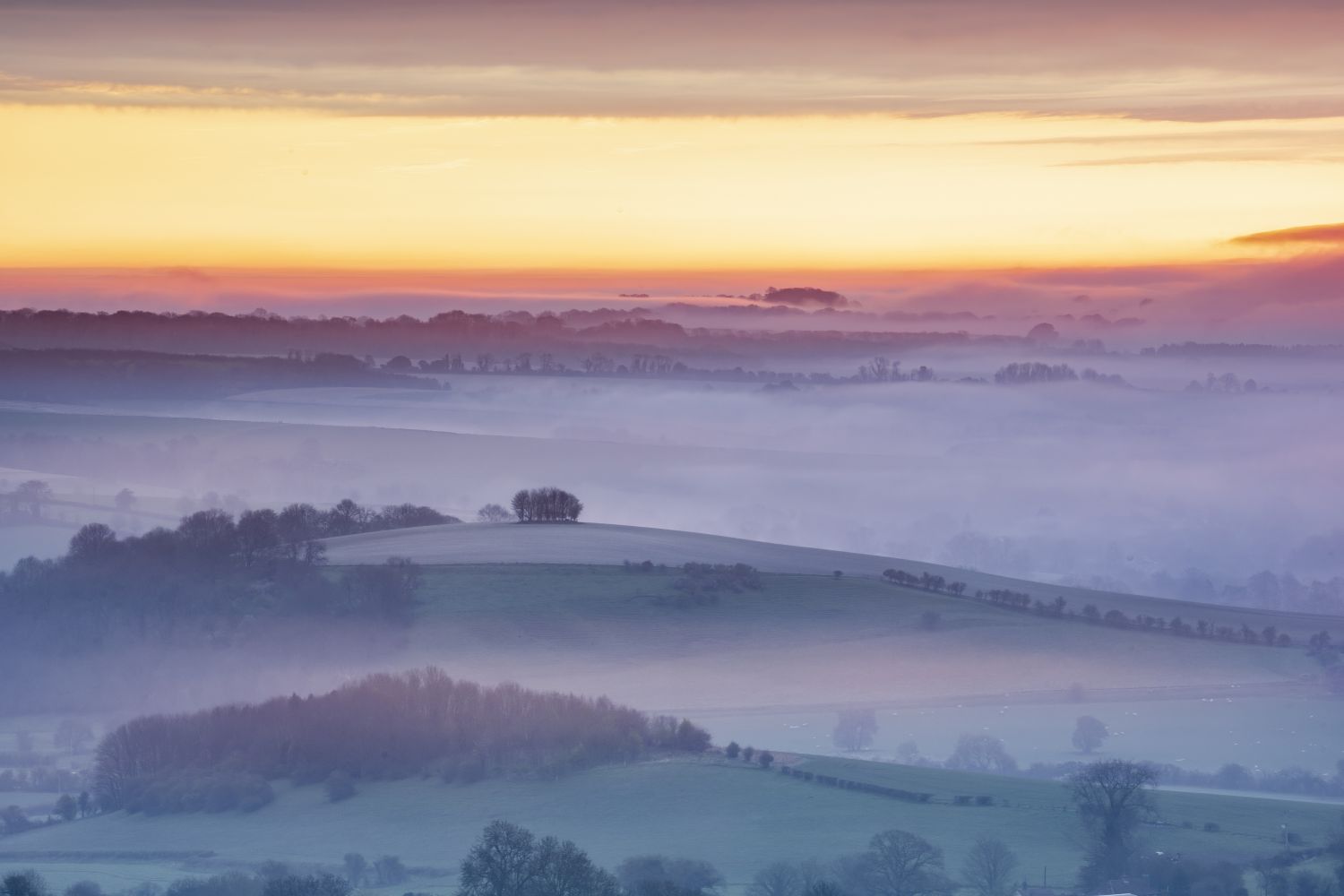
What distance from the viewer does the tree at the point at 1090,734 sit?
4800cm

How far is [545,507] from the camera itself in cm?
7069

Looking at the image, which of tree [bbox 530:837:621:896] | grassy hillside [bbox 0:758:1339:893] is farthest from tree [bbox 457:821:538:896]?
grassy hillside [bbox 0:758:1339:893]

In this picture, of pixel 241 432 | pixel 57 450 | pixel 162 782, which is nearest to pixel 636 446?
pixel 241 432

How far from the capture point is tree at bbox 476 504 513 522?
71000 millimetres

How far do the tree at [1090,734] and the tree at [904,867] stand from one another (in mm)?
13389

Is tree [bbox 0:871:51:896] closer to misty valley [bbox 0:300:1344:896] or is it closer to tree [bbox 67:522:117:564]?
misty valley [bbox 0:300:1344:896]

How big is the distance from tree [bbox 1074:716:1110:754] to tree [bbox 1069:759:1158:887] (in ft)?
23.1

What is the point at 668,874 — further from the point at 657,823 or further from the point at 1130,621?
the point at 1130,621

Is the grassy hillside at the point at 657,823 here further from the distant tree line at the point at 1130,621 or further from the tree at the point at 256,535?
the tree at the point at 256,535

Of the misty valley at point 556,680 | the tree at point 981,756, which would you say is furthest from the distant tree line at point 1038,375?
the tree at point 981,756

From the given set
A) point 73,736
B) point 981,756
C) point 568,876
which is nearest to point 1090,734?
point 981,756

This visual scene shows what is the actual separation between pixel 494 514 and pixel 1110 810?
3943 cm

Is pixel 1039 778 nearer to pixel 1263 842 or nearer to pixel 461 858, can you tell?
pixel 1263 842

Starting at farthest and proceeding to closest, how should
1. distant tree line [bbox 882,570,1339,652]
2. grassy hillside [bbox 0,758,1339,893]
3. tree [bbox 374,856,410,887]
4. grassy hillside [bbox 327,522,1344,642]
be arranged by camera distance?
grassy hillside [bbox 327,522,1344,642]
distant tree line [bbox 882,570,1339,652]
grassy hillside [bbox 0,758,1339,893]
tree [bbox 374,856,410,887]
